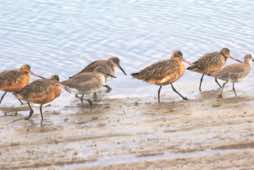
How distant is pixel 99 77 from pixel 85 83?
52cm

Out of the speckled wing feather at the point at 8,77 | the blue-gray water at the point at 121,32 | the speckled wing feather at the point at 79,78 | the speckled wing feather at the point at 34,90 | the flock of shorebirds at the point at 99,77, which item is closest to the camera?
the speckled wing feather at the point at 34,90

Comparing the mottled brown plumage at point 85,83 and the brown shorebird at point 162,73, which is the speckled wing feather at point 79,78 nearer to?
the mottled brown plumage at point 85,83

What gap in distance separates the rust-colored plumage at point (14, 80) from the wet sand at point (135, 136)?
433 mm

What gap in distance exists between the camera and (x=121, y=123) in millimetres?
11844

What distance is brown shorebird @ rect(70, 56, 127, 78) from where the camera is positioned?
15.0 metres

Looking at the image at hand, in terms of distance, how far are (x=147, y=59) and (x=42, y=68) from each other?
2.56 metres

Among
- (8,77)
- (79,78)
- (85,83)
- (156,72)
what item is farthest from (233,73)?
(8,77)

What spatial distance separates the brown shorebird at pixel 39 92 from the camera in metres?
12.6

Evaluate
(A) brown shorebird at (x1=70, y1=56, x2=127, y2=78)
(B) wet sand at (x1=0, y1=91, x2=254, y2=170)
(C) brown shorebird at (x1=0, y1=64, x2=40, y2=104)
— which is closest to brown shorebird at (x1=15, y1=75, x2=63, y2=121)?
(B) wet sand at (x1=0, y1=91, x2=254, y2=170)

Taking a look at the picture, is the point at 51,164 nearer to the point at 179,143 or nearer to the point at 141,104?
the point at 179,143

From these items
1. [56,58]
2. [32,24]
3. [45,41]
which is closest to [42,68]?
[56,58]

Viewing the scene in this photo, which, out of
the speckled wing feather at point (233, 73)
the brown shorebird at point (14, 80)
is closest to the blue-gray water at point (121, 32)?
the speckled wing feather at point (233, 73)

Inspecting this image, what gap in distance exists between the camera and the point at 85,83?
13.6 metres

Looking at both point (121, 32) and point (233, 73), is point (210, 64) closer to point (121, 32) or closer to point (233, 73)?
point (233, 73)
